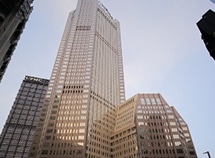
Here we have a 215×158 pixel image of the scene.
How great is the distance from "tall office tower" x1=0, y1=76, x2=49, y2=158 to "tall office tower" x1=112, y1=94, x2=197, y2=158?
67345 mm

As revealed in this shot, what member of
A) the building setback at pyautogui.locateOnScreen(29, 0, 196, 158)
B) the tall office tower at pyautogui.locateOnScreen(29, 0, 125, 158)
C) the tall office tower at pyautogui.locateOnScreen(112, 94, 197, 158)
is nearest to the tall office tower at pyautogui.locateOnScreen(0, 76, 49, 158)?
the building setback at pyautogui.locateOnScreen(29, 0, 196, 158)

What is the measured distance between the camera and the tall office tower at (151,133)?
10419 centimetres

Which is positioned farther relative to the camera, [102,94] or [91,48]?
[91,48]

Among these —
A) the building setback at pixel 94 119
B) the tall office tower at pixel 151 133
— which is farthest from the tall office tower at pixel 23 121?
the tall office tower at pixel 151 133

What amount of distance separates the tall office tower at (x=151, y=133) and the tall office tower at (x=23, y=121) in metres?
67.3

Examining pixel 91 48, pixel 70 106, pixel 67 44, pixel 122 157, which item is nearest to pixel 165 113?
pixel 122 157

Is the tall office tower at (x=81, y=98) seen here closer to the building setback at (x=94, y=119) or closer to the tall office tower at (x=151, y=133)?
the building setback at (x=94, y=119)

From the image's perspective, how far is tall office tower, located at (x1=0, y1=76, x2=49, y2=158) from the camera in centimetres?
13241

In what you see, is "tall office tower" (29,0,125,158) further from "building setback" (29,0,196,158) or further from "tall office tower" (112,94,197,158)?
"tall office tower" (112,94,197,158)

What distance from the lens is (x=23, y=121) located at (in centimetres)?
14962

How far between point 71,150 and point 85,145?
848 centimetres

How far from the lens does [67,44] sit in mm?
174625

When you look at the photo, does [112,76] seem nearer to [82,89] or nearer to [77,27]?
[82,89]

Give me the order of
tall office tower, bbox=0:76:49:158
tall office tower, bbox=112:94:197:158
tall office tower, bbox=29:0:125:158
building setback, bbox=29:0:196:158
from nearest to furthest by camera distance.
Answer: tall office tower, bbox=112:94:197:158 → building setback, bbox=29:0:196:158 → tall office tower, bbox=29:0:125:158 → tall office tower, bbox=0:76:49:158
